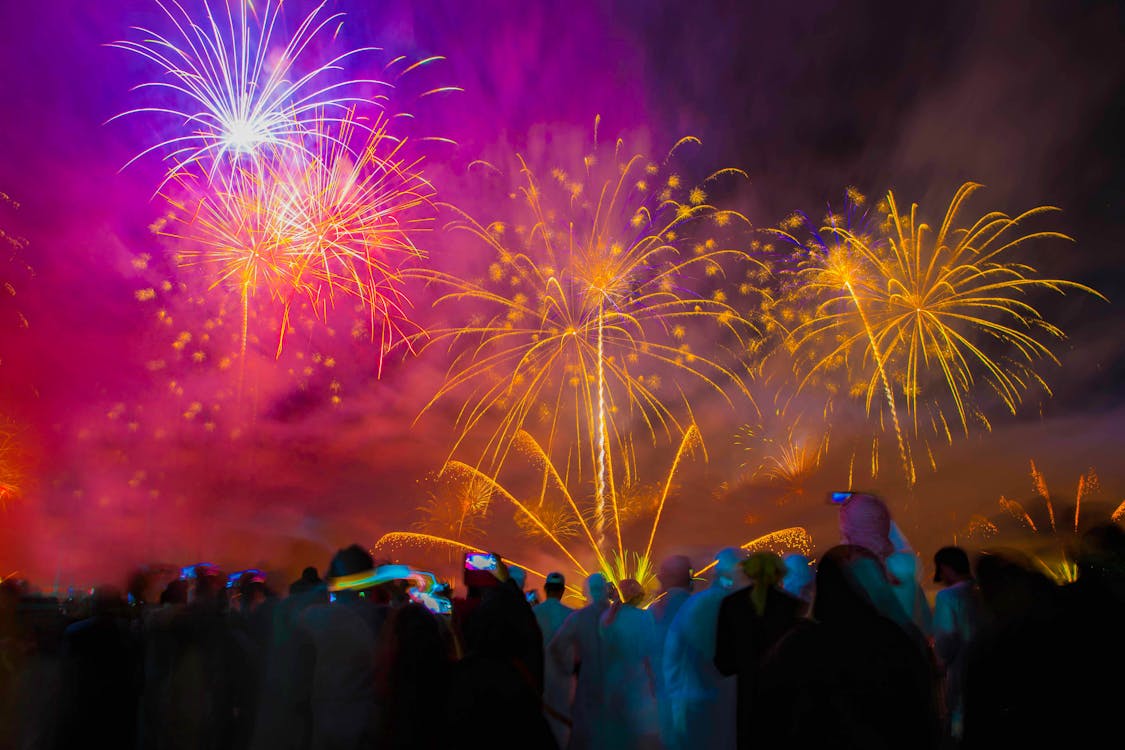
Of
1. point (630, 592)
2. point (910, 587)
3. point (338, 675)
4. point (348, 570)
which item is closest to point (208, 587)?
point (348, 570)

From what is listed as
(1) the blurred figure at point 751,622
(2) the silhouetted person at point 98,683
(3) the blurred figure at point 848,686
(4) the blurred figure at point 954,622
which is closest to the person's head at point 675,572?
(1) the blurred figure at point 751,622

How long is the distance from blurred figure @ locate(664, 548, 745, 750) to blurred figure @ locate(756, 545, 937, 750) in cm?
377

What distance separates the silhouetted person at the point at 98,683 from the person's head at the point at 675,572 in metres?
4.70

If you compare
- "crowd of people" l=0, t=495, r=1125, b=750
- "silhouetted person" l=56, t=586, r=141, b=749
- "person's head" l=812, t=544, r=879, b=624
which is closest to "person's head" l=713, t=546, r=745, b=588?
"crowd of people" l=0, t=495, r=1125, b=750

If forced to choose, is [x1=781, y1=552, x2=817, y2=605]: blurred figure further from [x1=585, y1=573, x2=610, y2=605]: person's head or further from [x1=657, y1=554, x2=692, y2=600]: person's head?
[x1=585, y1=573, x2=610, y2=605]: person's head

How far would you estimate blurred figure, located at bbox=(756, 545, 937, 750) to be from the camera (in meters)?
3.18

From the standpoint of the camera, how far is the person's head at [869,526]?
508 cm

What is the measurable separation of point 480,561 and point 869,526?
4145 mm

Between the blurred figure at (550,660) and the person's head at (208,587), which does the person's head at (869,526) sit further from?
the person's head at (208,587)

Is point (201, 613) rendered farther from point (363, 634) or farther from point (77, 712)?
point (363, 634)

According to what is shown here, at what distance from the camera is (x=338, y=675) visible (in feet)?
18.7

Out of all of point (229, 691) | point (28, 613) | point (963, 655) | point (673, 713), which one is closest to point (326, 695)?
point (229, 691)

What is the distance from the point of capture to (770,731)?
3338mm

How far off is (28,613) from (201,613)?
86.5 inches
